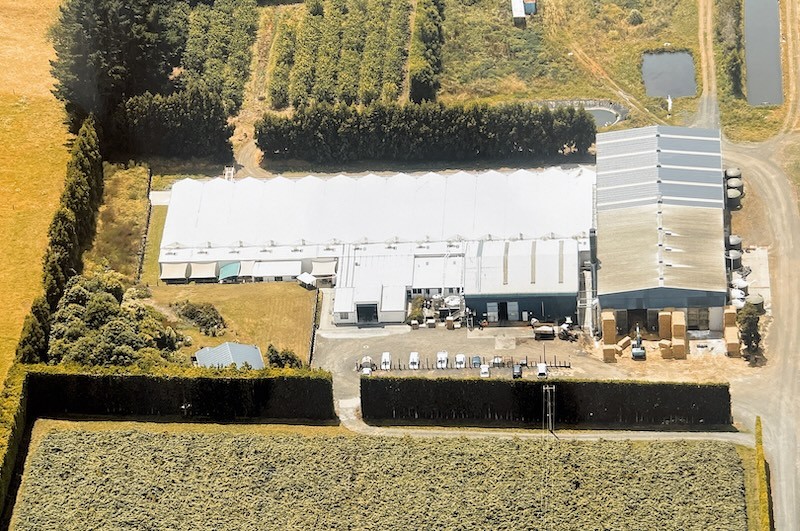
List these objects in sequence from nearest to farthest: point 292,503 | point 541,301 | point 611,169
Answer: point 292,503 → point 541,301 → point 611,169

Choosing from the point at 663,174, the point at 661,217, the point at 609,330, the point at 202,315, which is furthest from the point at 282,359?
the point at 663,174

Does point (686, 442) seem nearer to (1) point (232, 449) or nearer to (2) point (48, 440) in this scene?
(1) point (232, 449)

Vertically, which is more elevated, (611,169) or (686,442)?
(611,169)

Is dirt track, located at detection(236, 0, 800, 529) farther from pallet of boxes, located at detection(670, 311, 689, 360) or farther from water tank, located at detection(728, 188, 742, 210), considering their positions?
pallet of boxes, located at detection(670, 311, 689, 360)

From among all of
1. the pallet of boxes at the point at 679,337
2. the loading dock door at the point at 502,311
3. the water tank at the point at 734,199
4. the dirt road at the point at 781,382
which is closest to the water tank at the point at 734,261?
the dirt road at the point at 781,382

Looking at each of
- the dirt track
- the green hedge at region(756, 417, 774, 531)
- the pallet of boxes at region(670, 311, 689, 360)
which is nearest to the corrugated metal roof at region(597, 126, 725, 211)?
the dirt track

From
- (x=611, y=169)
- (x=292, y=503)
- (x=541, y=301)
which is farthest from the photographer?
(x=611, y=169)

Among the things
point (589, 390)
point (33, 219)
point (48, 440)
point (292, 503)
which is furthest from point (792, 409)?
point (33, 219)
